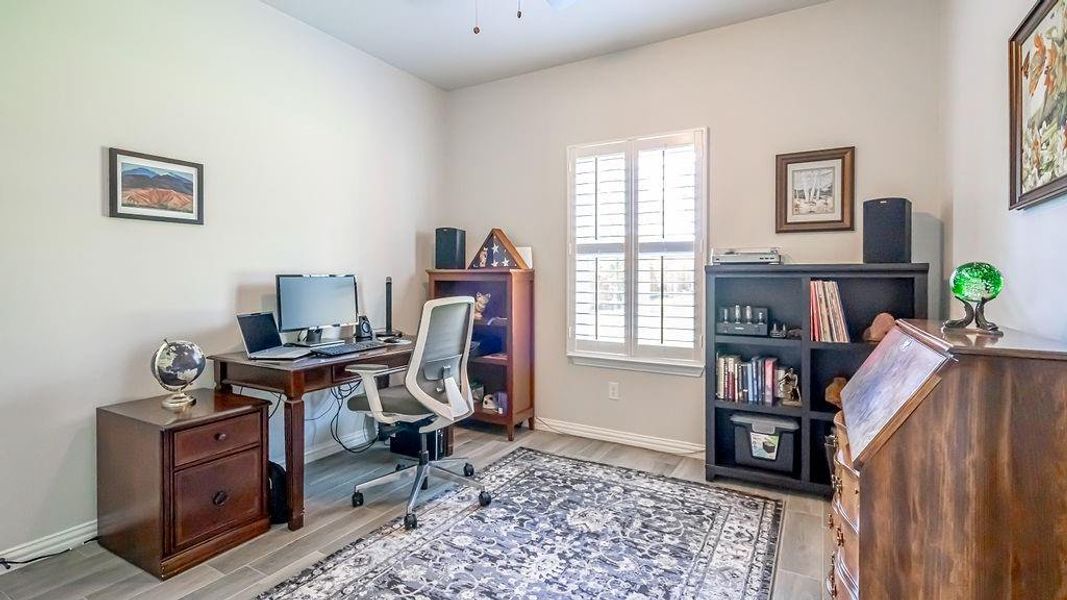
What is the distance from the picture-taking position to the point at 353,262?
349 cm

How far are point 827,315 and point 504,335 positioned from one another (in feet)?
7.18

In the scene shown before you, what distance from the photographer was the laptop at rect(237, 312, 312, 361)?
2.56 meters

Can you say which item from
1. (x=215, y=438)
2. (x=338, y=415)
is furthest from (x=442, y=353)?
(x=338, y=415)

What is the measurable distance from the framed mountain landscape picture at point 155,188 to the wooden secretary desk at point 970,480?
3.00 metres

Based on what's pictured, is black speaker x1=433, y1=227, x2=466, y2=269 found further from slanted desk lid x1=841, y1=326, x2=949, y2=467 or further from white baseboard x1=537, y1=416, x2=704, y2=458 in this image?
slanted desk lid x1=841, y1=326, x2=949, y2=467

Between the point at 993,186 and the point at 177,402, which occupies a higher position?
the point at 993,186

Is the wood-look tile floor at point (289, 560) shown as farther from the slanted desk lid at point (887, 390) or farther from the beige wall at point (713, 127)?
the beige wall at point (713, 127)

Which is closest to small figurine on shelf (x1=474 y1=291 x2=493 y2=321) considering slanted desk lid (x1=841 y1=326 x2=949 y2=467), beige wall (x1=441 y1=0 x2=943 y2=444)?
beige wall (x1=441 y1=0 x2=943 y2=444)

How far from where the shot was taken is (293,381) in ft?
7.68

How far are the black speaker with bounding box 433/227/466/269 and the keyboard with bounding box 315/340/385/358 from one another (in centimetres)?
108

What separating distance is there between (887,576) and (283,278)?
283 centimetres

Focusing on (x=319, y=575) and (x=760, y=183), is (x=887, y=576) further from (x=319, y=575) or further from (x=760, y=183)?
(x=760, y=183)

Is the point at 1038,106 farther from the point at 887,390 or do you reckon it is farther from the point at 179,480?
the point at 179,480

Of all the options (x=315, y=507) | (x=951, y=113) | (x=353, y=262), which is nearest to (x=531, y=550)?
(x=315, y=507)
